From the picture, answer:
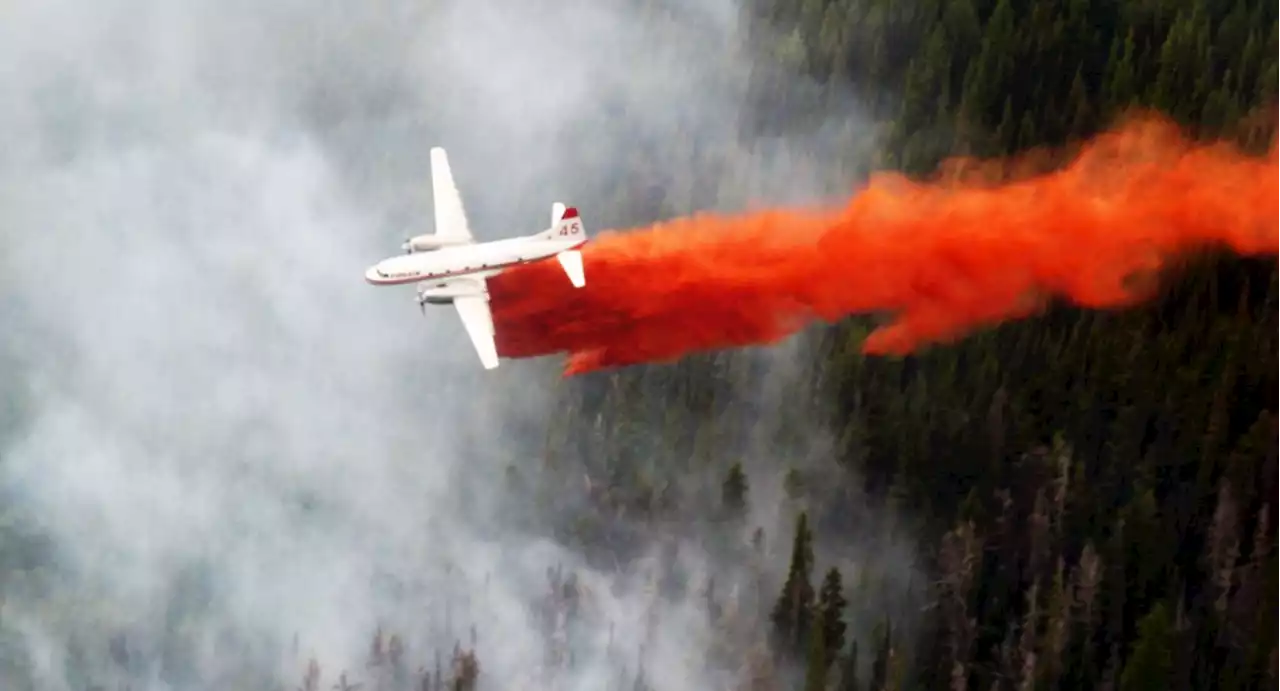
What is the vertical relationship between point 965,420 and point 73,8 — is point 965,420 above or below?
below

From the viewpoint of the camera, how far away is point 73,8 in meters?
62.7

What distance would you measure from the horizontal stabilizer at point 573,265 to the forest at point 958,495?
40.6 feet

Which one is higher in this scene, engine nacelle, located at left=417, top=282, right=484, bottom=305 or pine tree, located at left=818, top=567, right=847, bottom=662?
engine nacelle, located at left=417, top=282, right=484, bottom=305

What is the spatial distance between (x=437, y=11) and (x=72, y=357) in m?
18.6

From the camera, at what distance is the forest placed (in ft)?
204

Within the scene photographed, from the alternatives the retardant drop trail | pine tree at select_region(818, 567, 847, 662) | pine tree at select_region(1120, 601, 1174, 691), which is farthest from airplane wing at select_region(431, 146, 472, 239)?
pine tree at select_region(1120, 601, 1174, 691)

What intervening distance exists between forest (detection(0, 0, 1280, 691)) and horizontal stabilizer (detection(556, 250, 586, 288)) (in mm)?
12368

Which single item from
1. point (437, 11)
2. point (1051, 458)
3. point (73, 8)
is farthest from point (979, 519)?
point (73, 8)

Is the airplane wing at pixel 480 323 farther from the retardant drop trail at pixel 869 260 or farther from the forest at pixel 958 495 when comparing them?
the forest at pixel 958 495

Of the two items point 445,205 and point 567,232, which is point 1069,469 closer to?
point 567,232

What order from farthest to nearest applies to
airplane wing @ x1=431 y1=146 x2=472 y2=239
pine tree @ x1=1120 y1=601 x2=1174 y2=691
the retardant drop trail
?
pine tree @ x1=1120 y1=601 x2=1174 y2=691 < the retardant drop trail < airplane wing @ x1=431 y1=146 x2=472 y2=239

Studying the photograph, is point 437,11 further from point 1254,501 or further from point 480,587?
point 1254,501

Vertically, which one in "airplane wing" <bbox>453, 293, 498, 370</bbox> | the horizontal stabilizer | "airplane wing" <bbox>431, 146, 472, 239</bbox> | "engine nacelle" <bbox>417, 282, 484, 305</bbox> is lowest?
"airplane wing" <bbox>453, 293, 498, 370</bbox>

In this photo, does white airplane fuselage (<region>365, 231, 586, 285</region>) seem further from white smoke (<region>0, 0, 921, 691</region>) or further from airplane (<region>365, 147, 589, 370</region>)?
white smoke (<region>0, 0, 921, 691</region>)
